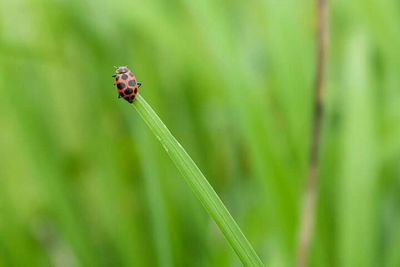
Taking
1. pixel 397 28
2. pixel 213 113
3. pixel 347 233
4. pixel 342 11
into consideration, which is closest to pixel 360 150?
pixel 347 233

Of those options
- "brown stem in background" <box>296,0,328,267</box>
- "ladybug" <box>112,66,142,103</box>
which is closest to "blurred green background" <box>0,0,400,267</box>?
"brown stem in background" <box>296,0,328,267</box>

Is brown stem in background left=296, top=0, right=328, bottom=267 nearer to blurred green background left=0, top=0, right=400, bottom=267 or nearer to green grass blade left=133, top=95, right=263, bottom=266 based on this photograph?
blurred green background left=0, top=0, right=400, bottom=267

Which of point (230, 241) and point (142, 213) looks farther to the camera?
point (142, 213)

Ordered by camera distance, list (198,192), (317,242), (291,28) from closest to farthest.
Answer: (198,192) → (317,242) → (291,28)

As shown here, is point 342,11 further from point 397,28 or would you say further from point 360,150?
point 360,150

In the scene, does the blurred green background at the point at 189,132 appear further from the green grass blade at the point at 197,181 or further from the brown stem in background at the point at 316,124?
the green grass blade at the point at 197,181

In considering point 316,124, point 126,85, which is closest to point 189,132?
point 316,124

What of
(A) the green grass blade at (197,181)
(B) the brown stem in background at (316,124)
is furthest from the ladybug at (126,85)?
(B) the brown stem in background at (316,124)

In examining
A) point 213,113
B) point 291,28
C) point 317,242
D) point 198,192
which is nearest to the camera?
point 198,192
